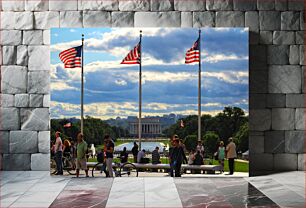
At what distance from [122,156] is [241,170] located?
9.81 ft

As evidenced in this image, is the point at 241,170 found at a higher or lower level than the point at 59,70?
lower

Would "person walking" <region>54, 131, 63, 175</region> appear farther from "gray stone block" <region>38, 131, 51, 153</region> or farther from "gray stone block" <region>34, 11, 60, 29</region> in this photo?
"gray stone block" <region>34, 11, 60, 29</region>

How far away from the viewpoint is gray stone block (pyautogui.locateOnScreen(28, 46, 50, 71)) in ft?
45.3

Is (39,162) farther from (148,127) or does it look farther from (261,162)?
(261,162)

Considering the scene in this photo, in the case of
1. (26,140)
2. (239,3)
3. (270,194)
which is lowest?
(270,194)

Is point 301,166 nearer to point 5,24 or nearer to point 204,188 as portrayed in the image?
point 204,188

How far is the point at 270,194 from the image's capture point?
10.9 meters

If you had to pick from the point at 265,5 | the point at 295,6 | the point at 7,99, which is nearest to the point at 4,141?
the point at 7,99

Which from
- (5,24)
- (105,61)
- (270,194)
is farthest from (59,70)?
(270,194)

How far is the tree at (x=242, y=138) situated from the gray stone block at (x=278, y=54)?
74.1 inches

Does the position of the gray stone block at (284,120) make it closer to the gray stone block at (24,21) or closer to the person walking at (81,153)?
the person walking at (81,153)

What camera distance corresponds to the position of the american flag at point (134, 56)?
13156 millimetres

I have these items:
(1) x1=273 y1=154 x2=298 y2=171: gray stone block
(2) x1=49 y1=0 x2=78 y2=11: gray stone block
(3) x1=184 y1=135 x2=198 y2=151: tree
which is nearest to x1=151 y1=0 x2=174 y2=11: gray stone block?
(2) x1=49 y1=0 x2=78 y2=11: gray stone block

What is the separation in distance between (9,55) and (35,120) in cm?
180
